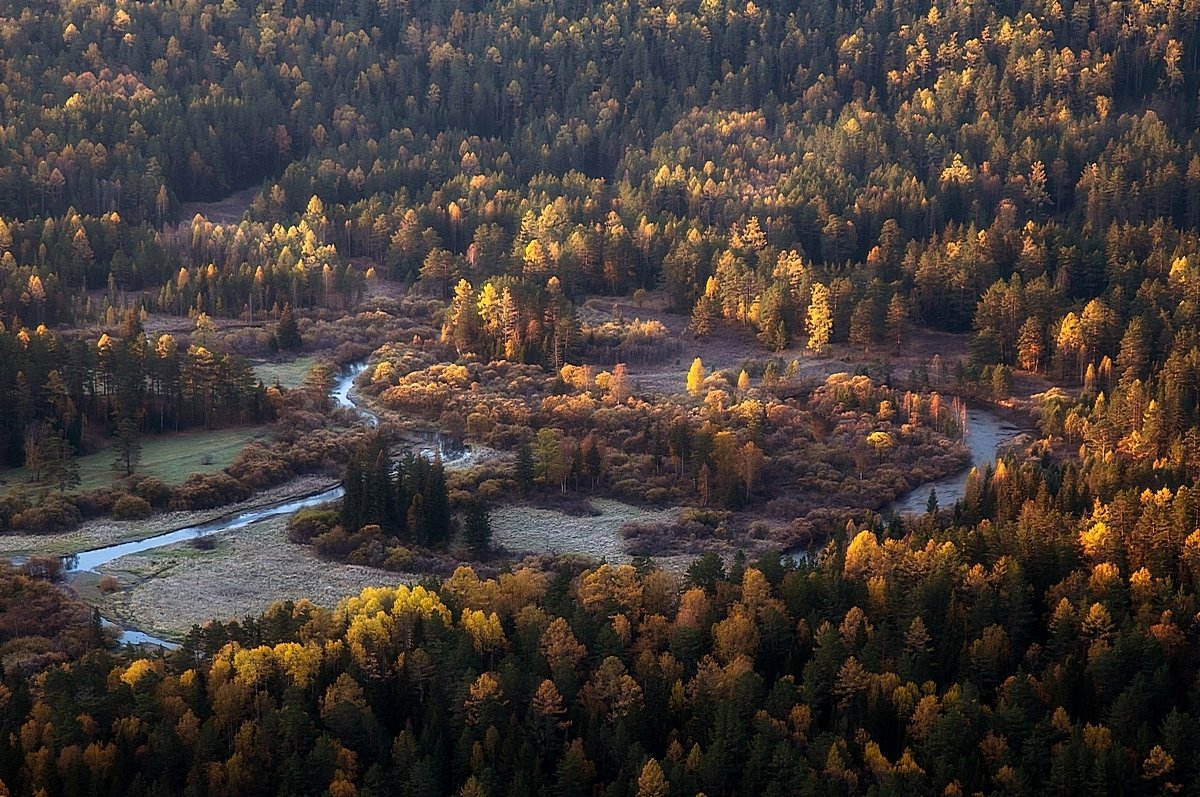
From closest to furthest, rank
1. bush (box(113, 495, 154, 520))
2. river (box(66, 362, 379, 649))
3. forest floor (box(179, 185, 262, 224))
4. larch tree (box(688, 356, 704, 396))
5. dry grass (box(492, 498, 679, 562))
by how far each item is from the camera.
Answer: river (box(66, 362, 379, 649))
dry grass (box(492, 498, 679, 562))
bush (box(113, 495, 154, 520))
larch tree (box(688, 356, 704, 396))
forest floor (box(179, 185, 262, 224))

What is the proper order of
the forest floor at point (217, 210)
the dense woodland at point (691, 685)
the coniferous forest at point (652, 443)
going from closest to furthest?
the dense woodland at point (691, 685) → the coniferous forest at point (652, 443) → the forest floor at point (217, 210)

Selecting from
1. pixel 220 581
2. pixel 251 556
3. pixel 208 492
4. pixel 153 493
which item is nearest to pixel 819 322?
pixel 208 492

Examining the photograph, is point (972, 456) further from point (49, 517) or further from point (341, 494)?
point (49, 517)

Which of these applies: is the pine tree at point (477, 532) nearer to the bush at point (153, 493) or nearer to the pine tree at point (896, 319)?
the bush at point (153, 493)

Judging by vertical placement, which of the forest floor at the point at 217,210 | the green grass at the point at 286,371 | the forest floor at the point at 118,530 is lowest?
the forest floor at the point at 118,530

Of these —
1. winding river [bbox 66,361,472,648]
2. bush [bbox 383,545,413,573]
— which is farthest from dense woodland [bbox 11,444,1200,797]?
bush [bbox 383,545,413,573]

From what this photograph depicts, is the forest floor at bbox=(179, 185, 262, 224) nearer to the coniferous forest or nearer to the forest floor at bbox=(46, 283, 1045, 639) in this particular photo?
the coniferous forest

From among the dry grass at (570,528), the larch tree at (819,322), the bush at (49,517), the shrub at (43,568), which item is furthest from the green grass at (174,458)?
the larch tree at (819,322)
